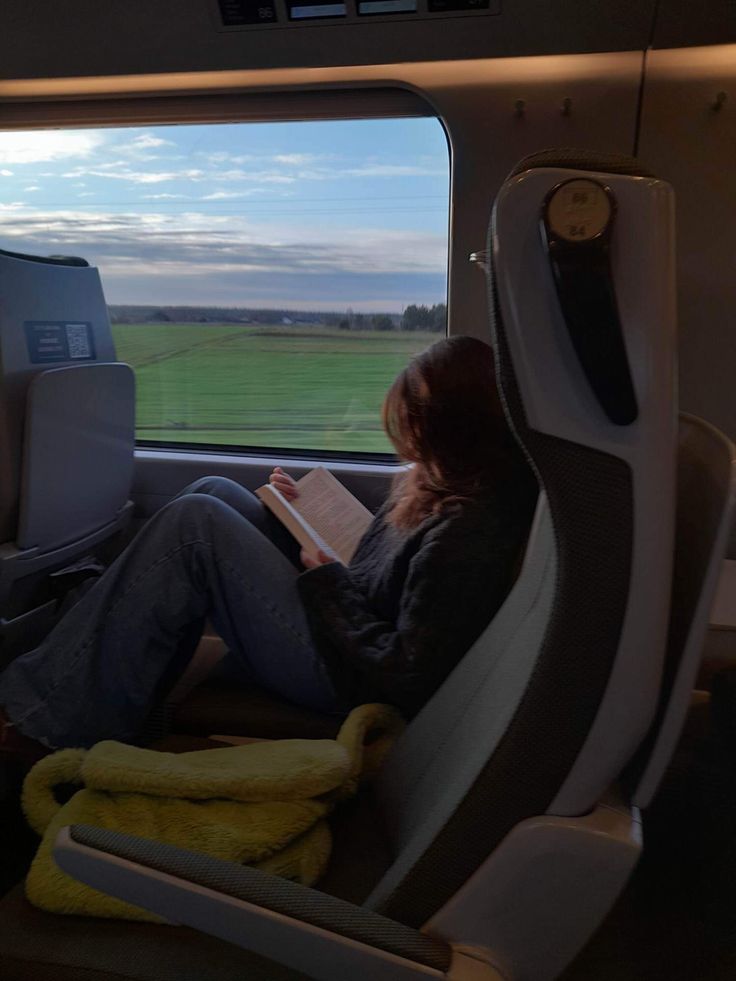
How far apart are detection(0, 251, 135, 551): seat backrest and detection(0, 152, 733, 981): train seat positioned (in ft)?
4.23

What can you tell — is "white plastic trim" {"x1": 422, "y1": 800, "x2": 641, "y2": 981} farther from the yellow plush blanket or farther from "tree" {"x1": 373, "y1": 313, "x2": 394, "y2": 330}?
"tree" {"x1": 373, "y1": 313, "x2": 394, "y2": 330}

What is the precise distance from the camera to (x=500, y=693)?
37.1 inches

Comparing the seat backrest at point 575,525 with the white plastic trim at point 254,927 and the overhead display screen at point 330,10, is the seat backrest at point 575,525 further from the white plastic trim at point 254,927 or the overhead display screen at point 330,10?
the overhead display screen at point 330,10

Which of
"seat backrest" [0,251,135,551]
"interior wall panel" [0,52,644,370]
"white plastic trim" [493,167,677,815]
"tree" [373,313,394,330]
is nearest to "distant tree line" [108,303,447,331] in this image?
"tree" [373,313,394,330]

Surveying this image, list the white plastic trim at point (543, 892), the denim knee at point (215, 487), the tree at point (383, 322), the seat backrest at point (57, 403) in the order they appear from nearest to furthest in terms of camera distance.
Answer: the white plastic trim at point (543, 892), the seat backrest at point (57, 403), the denim knee at point (215, 487), the tree at point (383, 322)

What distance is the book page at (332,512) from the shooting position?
2.28 meters

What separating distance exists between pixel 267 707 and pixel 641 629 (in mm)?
1244

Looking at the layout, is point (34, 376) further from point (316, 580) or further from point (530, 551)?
point (530, 551)

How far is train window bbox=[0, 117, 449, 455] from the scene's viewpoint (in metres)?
2.51

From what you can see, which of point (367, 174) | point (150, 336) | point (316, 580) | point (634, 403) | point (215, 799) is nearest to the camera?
point (634, 403)

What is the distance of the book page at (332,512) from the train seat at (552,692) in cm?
122

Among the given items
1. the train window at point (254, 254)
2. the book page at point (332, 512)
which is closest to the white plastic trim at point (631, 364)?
the book page at point (332, 512)

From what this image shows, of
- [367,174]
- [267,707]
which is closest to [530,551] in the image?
[267,707]

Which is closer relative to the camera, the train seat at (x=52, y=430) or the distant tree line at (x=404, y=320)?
the train seat at (x=52, y=430)
